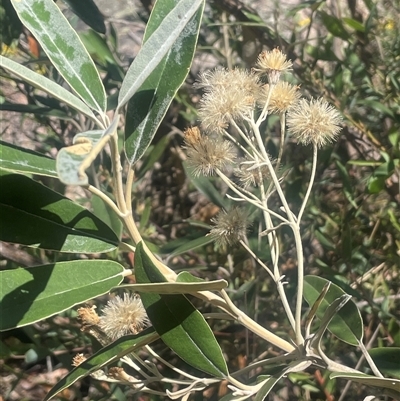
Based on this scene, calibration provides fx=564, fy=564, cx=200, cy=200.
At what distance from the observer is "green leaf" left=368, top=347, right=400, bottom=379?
0.69 meters

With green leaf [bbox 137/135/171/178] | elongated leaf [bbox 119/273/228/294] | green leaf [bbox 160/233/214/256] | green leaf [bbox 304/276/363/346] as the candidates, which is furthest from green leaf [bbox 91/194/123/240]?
elongated leaf [bbox 119/273/228/294]

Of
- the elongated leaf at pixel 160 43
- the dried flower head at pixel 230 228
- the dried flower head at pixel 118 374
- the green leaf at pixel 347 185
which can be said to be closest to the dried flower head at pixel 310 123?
the dried flower head at pixel 230 228

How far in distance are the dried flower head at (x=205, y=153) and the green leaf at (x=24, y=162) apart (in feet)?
0.53

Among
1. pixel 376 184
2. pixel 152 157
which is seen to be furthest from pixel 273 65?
pixel 152 157

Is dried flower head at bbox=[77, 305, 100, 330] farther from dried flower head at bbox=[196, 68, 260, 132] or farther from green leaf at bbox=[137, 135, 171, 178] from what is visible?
green leaf at bbox=[137, 135, 171, 178]

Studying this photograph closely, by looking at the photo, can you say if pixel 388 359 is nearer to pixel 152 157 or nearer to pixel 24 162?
pixel 24 162

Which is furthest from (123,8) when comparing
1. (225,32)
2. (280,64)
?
(280,64)

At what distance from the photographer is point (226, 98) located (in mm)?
616

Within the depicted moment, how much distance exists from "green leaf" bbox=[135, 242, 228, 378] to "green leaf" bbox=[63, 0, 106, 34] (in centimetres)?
49

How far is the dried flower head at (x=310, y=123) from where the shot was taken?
2.17 ft

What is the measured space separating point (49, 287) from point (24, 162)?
0.41 feet

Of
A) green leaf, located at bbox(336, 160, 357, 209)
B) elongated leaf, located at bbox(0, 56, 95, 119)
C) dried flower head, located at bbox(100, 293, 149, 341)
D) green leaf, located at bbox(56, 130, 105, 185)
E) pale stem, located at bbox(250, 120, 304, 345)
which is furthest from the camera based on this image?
green leaf, located at bbox(336, 160, 357, 209)

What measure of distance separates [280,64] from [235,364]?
2.45 feet

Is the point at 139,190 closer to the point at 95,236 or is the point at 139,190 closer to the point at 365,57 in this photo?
the point at 365,57
